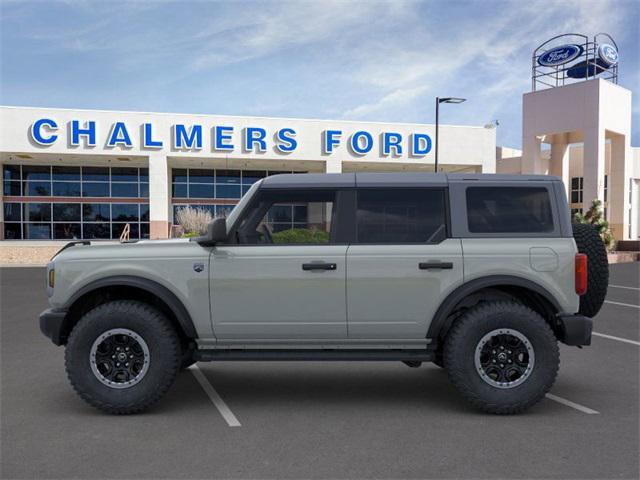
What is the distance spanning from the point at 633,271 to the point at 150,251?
67.8ft

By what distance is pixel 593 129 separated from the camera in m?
29.4

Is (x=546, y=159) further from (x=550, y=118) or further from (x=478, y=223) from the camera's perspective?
(x=478, y=223)

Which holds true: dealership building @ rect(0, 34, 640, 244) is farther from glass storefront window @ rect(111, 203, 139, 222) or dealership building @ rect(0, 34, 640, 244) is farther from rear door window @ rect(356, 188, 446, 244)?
rear door window @ rect(356, 188, 446, 244)

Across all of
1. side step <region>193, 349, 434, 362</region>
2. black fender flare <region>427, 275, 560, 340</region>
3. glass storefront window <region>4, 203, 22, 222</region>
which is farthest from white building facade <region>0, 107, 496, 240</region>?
black fender flare <region>427, 275, 560, 340</region>

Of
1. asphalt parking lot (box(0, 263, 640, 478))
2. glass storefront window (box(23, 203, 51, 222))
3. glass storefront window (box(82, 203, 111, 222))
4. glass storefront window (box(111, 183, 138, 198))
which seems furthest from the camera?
glass storefront window (box(111, 183, 138, 198))

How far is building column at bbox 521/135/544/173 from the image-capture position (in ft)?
104

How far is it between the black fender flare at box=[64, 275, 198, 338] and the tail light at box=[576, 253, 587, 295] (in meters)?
3.39

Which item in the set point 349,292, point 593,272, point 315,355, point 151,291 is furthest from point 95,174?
point 593,272

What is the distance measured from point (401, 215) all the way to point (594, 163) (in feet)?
94.1

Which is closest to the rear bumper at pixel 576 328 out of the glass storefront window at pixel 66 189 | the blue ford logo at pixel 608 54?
the blue ford logo at pixel 608 54

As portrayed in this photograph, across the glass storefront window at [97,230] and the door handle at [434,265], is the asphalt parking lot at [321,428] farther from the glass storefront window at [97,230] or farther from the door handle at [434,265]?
the glass storefront window at [97,230]

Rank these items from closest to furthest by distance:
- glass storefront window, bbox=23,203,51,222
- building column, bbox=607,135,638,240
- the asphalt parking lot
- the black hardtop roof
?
the asphalt parking lot < the black hardtop roof < building column, bbox=607,135,638,240 < glass storefront window, bbox=23,203,51,222

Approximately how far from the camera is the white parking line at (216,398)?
4.71 meters

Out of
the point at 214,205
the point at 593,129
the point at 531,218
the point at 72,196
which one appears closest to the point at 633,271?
the point at 593,129
